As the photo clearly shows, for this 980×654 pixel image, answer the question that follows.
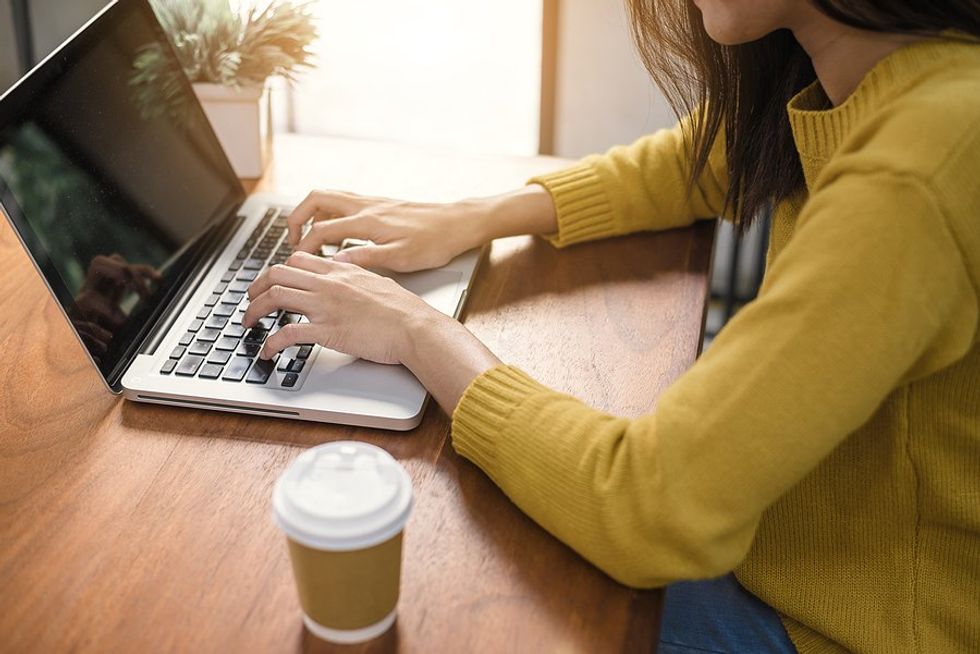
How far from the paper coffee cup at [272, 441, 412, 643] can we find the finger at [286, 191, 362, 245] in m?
0.51

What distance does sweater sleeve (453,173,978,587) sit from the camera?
635 millimetres

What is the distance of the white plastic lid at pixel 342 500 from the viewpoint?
58 cm

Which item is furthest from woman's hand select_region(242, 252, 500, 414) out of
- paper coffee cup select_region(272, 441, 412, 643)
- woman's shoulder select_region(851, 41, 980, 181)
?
woman's shoulder select_region(851, 41, 980, 181)

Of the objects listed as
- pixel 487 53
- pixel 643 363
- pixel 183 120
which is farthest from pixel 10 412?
pixel 487 53

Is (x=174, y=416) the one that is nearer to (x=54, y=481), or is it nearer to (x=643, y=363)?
(x=54, y=481)

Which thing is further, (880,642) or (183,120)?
(183,120)

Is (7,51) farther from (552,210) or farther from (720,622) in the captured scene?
(720,622)

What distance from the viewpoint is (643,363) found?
3.05 ft

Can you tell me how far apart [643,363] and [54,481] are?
50cm

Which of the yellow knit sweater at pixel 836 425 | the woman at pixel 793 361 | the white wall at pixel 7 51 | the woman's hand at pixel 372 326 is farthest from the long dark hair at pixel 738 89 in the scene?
the white wall at pixel 7 51

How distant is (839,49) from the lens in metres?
0.84

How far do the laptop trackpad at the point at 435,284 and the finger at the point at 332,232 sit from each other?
0.16ft

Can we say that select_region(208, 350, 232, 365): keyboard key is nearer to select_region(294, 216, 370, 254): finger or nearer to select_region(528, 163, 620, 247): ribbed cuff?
select_region(294, 216, 370, 254): finger

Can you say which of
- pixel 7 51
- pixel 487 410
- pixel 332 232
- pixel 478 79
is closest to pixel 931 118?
pixel 487 410
